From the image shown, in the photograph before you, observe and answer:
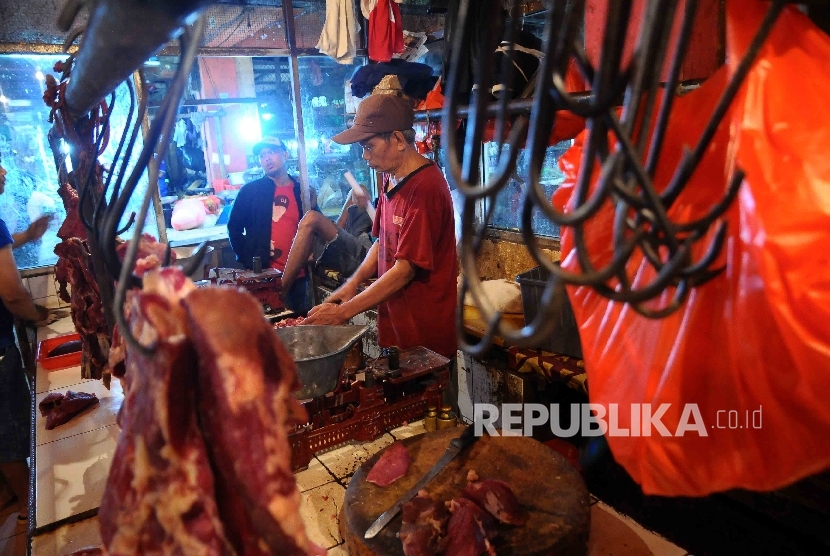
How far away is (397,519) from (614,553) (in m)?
0.81

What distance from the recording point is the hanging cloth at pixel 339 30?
5387 millimetres

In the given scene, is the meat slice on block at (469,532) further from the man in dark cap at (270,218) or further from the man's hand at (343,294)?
the man in dark cap at (270,218)

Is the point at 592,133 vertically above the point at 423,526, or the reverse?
the point at 592,133

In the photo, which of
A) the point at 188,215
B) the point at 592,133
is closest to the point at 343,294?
the point at 592,133

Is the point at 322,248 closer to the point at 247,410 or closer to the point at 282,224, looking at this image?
the point at 282,224

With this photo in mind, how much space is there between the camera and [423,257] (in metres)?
3.33

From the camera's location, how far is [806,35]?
1001 millimetres

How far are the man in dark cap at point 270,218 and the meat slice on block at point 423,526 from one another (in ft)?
13.1

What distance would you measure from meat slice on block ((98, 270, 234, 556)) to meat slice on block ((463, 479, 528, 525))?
1149 millimetres

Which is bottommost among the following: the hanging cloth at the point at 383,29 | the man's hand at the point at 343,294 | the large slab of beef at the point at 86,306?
the man's hand at the point at 343,294

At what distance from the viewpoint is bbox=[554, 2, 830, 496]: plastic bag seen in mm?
854

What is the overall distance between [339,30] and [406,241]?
314cm

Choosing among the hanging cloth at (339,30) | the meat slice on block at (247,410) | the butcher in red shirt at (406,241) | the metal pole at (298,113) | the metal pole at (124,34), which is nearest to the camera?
the metal pole at (124,34)

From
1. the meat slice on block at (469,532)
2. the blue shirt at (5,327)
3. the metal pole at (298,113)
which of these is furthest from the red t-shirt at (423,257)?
the blue shirt at (5,327)
